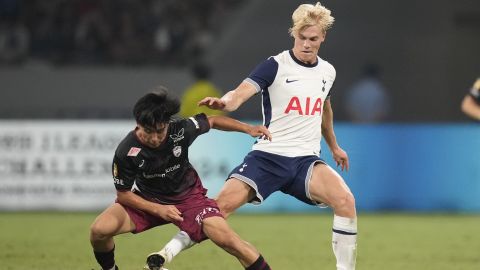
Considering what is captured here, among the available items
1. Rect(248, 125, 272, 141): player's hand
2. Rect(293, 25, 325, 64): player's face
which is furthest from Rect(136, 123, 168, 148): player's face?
Rect(293, 25, 325, 64): player's face

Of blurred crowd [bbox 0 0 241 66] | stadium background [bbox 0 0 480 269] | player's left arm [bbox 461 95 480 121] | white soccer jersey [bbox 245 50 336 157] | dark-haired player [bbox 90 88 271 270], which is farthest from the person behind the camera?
blurred crowd [bbox 0 0 241 66]

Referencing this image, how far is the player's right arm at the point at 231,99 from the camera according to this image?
7848mm

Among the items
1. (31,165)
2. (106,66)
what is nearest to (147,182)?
(31,165)

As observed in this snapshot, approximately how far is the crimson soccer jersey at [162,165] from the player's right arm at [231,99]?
0.77 ft

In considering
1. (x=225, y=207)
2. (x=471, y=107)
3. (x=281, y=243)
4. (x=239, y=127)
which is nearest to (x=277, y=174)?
(x=225, y=207)

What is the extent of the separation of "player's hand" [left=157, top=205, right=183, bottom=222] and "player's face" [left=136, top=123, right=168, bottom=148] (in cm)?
47

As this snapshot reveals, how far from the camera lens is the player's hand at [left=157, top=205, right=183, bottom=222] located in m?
7.94

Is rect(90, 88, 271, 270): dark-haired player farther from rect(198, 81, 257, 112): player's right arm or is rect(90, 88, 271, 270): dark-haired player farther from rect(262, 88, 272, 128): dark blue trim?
rect(262, 88, 272, 128): dark blue trim

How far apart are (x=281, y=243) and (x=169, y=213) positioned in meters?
4.05

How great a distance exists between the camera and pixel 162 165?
8.02m

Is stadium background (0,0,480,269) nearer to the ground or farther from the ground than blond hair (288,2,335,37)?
nearer to the ground

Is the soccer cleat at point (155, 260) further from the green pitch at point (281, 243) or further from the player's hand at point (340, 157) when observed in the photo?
the player's hand at point (340, 157)

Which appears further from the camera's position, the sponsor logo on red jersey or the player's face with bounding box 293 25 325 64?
the player's face with bounding box 293 25 325 64

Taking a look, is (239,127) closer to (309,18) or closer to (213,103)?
(213,103)
